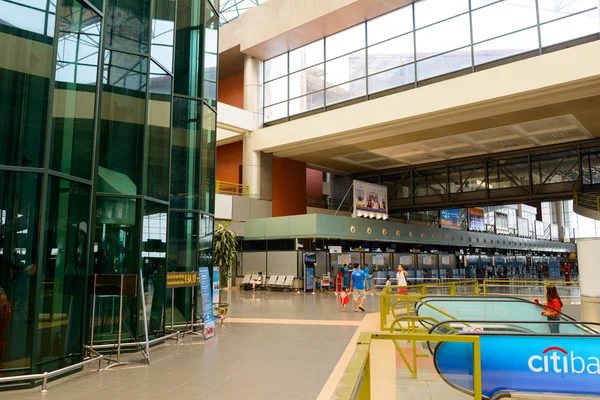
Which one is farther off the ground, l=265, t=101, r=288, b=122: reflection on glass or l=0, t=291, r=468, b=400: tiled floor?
l=265, t=101, r=288, b=122: reflection on glass

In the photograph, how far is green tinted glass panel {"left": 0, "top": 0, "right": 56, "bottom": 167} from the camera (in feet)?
21.3

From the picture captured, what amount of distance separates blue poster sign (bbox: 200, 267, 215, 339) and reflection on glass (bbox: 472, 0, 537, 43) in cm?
1651

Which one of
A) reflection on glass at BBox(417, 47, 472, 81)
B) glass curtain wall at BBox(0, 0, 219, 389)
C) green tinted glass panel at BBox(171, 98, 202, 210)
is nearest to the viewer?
glass curtain wall at BBox(0, 0, 219, 389)

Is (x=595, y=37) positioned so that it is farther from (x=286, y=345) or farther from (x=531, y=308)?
(x=286, y=345)

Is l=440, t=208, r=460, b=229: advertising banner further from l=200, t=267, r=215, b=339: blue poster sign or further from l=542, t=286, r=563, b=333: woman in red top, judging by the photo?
l=200, t=267, r=215, b=339: blue poster sign

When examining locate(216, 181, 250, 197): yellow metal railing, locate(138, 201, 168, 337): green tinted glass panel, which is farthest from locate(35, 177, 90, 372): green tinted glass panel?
locate(216, 181, 250, 197): yellow metal railing

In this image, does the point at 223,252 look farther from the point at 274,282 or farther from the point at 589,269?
the point at 589,269

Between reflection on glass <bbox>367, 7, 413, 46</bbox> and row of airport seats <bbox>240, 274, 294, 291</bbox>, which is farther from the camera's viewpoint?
row of airport seats <bbox>240, 274, 294, 291</bbox>

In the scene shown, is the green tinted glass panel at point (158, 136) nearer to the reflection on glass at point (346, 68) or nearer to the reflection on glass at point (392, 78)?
the reflection on glass at point (392, 78)

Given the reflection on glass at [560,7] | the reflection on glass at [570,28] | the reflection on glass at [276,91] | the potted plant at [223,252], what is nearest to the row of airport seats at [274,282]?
the potted plant at [223,252]

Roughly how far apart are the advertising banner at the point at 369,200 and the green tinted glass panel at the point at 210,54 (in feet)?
49.6

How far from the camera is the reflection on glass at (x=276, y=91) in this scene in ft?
89.5

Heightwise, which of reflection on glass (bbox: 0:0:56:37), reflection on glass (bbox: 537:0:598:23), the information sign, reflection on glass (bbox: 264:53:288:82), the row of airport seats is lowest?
the row of airport seats

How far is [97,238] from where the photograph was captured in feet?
28.3
